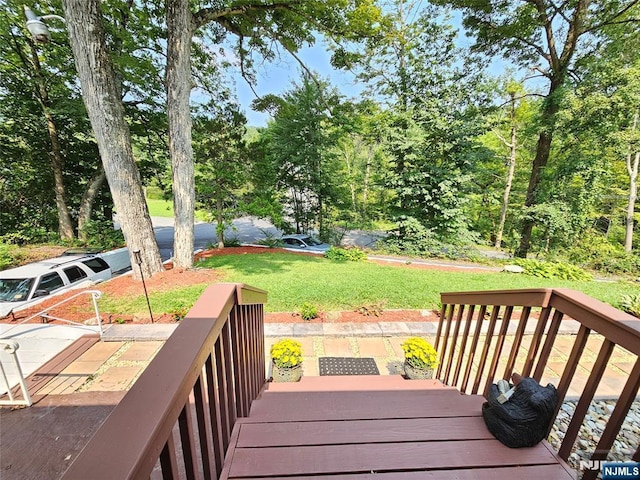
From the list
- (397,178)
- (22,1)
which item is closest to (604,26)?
(397,178)

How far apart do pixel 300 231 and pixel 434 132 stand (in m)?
8.51

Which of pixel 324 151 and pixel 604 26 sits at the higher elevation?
pixel 604 26

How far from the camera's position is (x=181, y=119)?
20.9 ft

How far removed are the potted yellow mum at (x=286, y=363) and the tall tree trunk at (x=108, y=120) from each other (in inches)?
205

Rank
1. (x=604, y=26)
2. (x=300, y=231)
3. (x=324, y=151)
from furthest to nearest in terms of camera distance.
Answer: (x=300, y=231) < (x=324, y=151) < (x=604, y=26)

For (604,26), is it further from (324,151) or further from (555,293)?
(555,293)

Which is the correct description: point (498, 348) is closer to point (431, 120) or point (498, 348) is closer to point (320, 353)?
point (320, 353)

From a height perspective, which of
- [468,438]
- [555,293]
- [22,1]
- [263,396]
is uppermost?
[22,1]

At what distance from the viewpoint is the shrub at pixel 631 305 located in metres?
4.72

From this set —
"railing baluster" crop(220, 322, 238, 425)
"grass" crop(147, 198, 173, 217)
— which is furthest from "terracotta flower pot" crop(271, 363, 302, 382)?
"grass" crop(147, 198, 173, 217)

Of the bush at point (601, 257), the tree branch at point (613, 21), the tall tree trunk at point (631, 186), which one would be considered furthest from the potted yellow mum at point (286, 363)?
the tall tree trunk at point (631, 186)

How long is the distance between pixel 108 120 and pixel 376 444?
7.06 m

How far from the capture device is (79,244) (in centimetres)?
1048

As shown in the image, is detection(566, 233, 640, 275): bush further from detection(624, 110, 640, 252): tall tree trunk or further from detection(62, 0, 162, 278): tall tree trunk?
detection(62, 0, 162, 278): tall tree trunk
